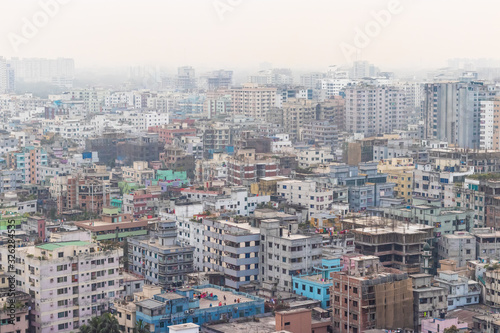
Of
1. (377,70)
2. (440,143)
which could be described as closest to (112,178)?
(440,143)

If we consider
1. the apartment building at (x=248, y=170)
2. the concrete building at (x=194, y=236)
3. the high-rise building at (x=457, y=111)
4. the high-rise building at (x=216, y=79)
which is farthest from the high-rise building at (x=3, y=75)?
the concrete building at (x=194, y=236)

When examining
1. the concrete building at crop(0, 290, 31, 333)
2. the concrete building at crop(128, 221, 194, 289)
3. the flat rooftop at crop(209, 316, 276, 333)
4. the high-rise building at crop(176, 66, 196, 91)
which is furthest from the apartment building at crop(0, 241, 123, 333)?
the high-rise building at crop(176, 66, 196, 91)

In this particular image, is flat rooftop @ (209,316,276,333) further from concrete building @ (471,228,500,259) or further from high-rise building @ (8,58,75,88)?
high-rise building @ (8,58,75,88)

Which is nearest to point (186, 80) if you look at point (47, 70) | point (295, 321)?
point (47, 70)

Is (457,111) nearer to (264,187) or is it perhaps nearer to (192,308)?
(264,187)

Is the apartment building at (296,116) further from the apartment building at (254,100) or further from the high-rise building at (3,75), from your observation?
the high-rise building at (3,75)

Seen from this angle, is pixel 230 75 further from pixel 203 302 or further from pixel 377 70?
pixel 203 302
